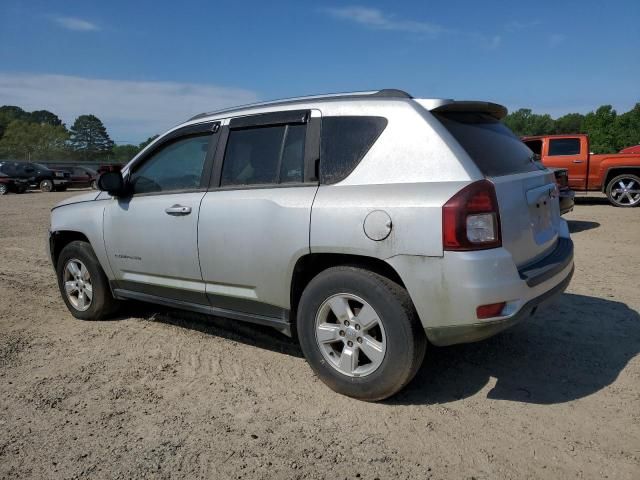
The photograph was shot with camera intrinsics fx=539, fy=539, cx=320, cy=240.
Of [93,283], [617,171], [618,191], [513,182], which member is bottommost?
[618,191]

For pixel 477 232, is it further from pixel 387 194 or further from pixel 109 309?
pixel 109 309

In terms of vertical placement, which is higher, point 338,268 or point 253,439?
point 338,268

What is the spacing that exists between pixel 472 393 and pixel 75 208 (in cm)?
377

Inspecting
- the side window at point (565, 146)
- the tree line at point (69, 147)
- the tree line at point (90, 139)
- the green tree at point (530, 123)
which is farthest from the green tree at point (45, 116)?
the side window at point (565, 146)

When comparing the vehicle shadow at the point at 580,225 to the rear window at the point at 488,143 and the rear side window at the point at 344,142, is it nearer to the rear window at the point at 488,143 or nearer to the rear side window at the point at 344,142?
the rear window at the point at 488,143

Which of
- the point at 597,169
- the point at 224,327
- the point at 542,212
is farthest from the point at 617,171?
the point at 224,327

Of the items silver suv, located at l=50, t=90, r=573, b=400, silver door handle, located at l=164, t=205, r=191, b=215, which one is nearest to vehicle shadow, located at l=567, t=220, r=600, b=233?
silver suv, located at l=50, t=90, r=573, b=400

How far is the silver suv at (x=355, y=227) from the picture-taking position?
114 inches

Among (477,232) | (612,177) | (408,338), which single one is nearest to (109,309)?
(408,338)

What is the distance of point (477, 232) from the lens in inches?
113

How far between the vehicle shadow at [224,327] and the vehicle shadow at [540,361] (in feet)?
3.55

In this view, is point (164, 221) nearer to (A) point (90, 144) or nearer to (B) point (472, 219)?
(B) point (472, 219)

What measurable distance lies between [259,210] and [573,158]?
1202cm

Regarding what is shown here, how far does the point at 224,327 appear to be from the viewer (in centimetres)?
477
